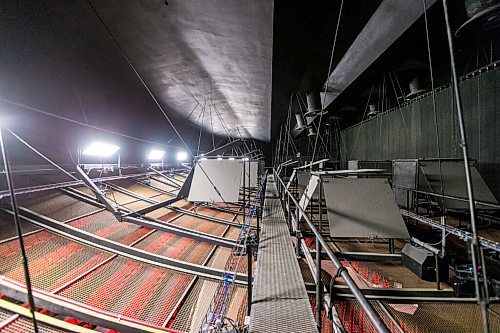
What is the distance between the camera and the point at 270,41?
100 inches

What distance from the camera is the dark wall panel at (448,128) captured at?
4.72 meters

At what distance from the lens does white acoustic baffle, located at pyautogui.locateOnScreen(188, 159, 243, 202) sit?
4.46 m

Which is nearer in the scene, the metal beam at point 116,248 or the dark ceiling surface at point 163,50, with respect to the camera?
the dark ceiling surface at point 163,50

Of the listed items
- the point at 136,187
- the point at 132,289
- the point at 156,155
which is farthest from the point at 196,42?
the point at 156,155

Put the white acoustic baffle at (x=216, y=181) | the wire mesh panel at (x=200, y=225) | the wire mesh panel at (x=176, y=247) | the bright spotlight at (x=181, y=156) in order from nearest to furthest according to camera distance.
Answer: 1. the wire mesh panel at (x=176, y=247)
2. the wire mesh panel at (x=200, y=225)
3. the white acoustic baffle at (x=216, y=181)
4. the bright spotlight at (x=181, y=156)

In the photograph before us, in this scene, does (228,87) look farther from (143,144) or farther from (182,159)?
(182,159)

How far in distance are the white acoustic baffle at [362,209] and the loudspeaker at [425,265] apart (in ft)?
0.73

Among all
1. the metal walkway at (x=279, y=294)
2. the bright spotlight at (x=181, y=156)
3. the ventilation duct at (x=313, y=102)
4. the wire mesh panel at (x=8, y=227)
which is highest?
the ventilation duct at (x=313, y=102)

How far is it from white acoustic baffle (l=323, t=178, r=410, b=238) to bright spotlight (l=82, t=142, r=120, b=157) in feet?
17.8

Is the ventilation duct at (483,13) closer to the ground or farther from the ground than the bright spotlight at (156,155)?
farther from the ground

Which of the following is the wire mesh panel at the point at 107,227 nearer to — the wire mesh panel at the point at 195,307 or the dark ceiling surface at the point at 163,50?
the dark ceiling surface at the point at 163,50

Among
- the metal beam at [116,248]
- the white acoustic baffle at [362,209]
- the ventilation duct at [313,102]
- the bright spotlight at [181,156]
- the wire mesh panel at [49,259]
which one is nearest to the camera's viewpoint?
the wire mesh panel at [49,259]

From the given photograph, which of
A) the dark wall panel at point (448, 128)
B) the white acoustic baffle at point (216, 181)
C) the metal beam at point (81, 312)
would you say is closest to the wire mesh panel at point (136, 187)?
the white acoustic baffle at point (216, 181)

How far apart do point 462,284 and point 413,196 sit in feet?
8.65
